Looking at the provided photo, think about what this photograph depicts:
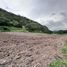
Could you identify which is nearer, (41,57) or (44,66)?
(44,66)

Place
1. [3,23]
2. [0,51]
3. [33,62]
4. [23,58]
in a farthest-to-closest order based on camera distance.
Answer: [3,23] → [0,51] → [23,58] → [33,62]

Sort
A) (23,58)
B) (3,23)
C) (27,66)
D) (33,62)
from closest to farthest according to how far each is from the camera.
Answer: (27,66) → (33,62) → (23,58) → (3,23)

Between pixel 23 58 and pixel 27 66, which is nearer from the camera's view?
pixel 27 66

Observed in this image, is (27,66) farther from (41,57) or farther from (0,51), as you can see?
(0,51)

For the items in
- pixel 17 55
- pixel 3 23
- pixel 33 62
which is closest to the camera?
pixel 33 62

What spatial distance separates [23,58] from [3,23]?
51.1 metres

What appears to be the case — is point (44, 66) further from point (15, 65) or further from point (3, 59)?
point (3, 59)

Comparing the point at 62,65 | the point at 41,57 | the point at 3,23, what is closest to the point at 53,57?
the point at 41,57

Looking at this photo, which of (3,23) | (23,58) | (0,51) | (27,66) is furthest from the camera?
(3,23)

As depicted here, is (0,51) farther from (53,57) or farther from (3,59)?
(53,57)

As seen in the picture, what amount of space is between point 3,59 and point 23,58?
1140mm

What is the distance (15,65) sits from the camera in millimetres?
8883

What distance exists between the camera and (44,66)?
29.3ft

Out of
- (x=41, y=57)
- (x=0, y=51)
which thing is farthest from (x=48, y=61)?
(x=0, y=51)
